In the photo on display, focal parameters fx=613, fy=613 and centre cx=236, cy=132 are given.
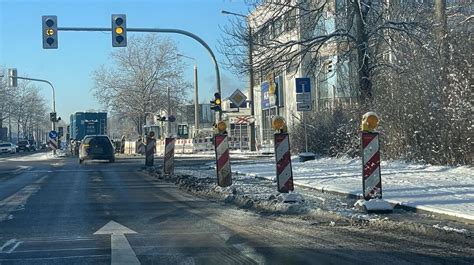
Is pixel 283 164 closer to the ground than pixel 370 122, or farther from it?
closer to the ground

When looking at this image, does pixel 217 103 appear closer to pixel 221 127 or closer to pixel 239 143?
pixel 221 127

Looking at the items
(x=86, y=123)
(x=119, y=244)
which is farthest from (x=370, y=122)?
(x=86, y=123)

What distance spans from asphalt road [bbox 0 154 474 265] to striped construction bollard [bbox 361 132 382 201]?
48.4 inches

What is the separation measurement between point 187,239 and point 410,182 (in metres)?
6.43

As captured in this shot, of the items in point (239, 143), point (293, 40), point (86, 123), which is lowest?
point (239, 143)

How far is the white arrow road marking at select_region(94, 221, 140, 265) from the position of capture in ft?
22.8

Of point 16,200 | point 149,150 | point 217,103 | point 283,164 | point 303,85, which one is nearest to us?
point 283,164

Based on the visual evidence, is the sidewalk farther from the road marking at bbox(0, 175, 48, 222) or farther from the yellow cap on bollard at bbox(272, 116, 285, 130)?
the road marking at bbox(0, 175, 48, 222)

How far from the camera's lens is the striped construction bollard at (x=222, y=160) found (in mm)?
14352

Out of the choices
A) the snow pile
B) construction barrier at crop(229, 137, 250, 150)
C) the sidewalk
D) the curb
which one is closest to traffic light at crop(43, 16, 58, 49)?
the snow pile

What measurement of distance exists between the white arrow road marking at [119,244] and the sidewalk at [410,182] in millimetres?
4542

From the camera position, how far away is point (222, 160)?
47.0ft

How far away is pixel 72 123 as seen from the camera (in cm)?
5412

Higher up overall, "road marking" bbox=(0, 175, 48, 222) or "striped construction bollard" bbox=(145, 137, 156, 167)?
"striped construction bollard" bbox=(145, 137, 156, 167)
